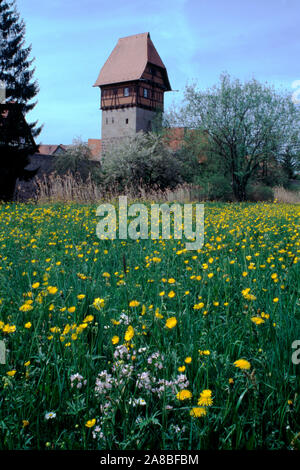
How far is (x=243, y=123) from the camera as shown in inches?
769

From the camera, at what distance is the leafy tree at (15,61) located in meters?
20.0

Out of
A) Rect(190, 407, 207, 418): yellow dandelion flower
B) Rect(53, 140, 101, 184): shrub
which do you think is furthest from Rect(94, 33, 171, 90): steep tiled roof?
Rect(190, 407, 207, 418): yellow dandelion flower

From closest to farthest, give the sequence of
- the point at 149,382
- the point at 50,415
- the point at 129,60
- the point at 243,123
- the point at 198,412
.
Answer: the point at 198,412 → the point at 50,415 → the point at 149,382 → the point at 243,123 → the point at 129,60

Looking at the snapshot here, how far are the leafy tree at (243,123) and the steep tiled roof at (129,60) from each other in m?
15.9

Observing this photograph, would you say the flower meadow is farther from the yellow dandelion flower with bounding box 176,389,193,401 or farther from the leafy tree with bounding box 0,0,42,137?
the leafy tree with bounding box 0,0,42,137

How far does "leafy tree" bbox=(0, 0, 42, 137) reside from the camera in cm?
2000

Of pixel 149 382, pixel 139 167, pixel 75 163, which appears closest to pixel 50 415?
pixel 149 382

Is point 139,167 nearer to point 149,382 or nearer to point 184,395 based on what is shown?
point 149,382

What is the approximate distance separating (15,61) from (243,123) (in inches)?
523

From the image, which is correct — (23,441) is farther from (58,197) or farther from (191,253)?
(58,197)

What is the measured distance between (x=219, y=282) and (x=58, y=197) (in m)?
10.0

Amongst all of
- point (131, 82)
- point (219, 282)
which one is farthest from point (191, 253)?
point (131, 82)

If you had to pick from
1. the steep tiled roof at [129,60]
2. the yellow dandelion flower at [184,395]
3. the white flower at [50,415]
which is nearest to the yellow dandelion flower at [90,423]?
the white flower at [50,415]

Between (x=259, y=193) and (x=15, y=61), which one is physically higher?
(x=15, y=61)
